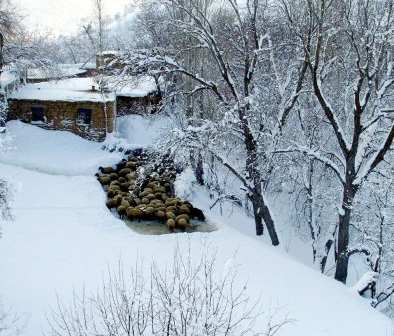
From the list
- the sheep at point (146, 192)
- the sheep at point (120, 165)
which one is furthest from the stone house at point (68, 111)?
the sheep at point (146, 192)

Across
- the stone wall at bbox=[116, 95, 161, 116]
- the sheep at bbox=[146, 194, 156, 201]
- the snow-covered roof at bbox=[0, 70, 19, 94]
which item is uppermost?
the snow-covered roof at bbox=[0, 70, 19, 94]

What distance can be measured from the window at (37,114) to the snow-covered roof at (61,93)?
0.60m

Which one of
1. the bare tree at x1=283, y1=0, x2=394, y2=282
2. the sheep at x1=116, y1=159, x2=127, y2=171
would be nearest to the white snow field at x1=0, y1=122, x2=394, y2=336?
the sheep at x1=116, y1=159, x2=127, y2=171

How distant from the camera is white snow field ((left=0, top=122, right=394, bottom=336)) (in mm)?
10429

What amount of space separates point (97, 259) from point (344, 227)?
7.27m

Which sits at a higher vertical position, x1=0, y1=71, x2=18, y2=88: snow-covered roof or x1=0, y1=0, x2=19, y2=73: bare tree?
x1=0, y1=0, x2=19, y2=73: bare tree

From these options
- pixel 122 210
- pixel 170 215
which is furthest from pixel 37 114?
pixel 170 215

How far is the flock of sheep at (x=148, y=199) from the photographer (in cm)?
1568

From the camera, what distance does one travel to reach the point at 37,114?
24.9m

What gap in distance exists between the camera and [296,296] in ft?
37.2

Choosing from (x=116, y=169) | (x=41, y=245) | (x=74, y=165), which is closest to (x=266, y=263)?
(x=41, y=245)

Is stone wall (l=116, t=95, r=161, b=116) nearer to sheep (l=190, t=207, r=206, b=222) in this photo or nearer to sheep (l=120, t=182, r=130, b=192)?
sheep (l=120, t=182, r=130, b=192)

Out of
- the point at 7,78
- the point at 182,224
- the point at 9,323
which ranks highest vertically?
the point at 7,78

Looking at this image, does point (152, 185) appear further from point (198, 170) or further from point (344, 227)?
point (344, 227)
